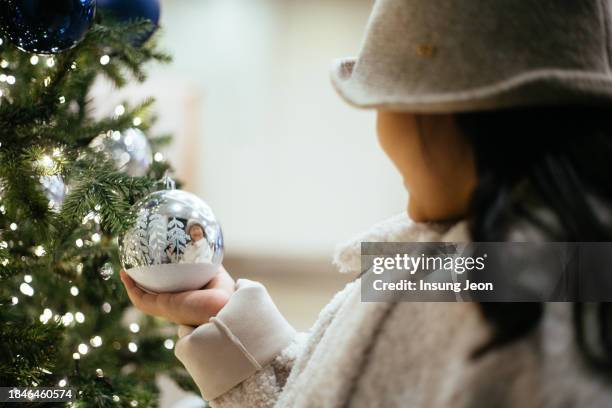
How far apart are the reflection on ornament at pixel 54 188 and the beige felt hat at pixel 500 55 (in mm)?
507

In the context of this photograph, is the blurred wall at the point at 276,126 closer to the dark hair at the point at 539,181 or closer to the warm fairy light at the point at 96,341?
the warm fairy light at the point at 96,341

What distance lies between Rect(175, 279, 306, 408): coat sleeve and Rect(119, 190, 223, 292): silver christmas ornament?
0.19ft

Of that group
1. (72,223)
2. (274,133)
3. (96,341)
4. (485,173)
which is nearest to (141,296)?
(72,223)

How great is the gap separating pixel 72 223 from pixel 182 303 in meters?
0.20

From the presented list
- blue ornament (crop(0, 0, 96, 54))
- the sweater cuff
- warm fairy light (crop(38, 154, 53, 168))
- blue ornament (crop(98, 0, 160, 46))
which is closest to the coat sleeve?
the sweater cuff

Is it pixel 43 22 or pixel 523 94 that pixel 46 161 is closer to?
pixel 43 22

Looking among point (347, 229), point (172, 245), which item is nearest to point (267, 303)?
point (172, 245)

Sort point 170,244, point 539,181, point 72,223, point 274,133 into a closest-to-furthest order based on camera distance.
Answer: point 539,181
point 170,244
point 72,223
point 274,133

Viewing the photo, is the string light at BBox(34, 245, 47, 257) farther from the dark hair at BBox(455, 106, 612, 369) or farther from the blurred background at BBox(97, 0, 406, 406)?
the blurred background at BBox(97, 0, 406, 406)

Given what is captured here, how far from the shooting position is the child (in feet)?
1.43

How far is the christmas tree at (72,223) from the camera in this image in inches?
29.1

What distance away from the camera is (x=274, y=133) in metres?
3.26

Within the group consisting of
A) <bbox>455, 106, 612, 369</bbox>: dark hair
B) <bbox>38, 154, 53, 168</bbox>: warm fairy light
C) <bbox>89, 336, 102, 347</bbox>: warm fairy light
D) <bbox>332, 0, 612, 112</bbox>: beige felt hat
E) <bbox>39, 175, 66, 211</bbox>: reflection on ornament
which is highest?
<bbox>332, 0, 612, 112</bbox>: beige felt hat

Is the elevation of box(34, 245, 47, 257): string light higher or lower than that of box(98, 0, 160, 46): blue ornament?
lower
